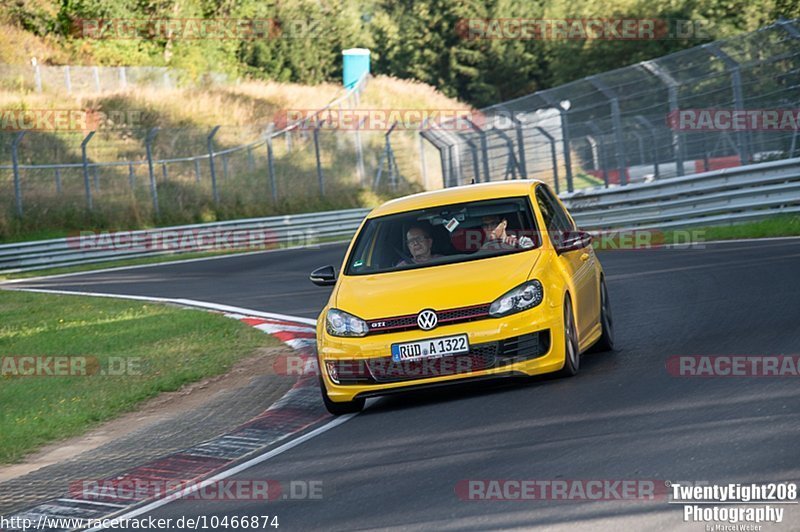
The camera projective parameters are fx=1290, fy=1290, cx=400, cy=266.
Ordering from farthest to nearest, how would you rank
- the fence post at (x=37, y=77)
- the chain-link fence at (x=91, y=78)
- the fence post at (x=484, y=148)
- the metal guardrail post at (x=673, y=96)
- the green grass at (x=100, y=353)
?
1. the chain-link fence at (x=91, y=78)
2. the fence post at (x=37, y=77)
3. the fence post at (x=484, y=148)
4. the metal guardrail post at (x=673, y=96)
5. the green grass at (x=100, y=353)

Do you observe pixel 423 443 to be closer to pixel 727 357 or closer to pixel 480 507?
pixel 480 507

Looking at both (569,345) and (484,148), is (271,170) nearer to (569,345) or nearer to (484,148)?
(484,148)

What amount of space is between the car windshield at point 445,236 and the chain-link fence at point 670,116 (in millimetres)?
12874

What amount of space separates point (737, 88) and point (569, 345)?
1443cm

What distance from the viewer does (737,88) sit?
22438 mm

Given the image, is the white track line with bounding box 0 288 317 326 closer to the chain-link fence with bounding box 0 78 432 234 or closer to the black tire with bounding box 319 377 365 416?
the black tire with bounding box 319 377 365 416

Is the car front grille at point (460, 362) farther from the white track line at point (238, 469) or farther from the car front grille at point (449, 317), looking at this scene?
the white track line at point (238, 469)

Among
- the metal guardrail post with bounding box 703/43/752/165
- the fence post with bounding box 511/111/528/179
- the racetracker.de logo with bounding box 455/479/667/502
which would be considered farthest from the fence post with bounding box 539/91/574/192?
the racetracker.de logo with bounding box 455/479/667/502

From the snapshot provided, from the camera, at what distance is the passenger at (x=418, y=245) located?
10078 mm

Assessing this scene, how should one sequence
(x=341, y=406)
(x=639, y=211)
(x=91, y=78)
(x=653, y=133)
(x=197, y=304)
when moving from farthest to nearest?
(x=91, y=78) → (x=653, y=133) → (x=639, y=211) → (x=197, y=304) → (x=341, y=406)

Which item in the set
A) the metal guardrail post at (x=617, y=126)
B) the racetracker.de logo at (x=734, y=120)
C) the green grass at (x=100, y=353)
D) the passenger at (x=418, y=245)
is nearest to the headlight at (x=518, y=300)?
the passenger at (x=418, y=245)

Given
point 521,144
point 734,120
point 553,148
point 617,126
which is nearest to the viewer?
point 734,120

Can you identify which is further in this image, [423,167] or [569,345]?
[423,167]

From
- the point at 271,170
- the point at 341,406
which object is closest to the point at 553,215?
the point at 341,406
